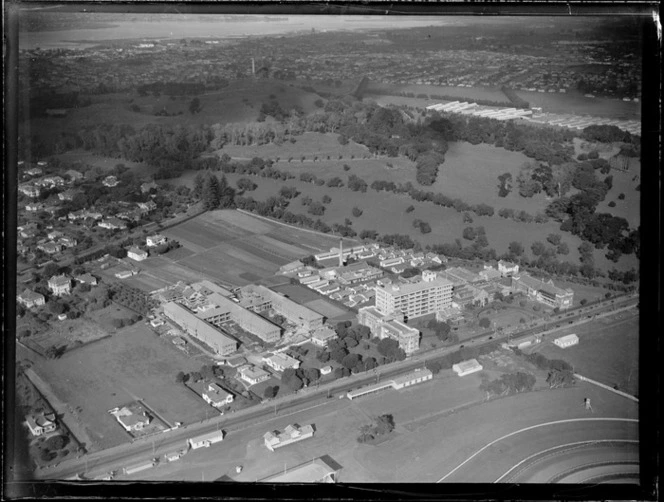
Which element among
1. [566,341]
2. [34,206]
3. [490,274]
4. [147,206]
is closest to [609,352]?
[566,341]

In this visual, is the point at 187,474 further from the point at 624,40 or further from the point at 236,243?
the point at 624,40

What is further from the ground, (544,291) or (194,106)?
(194,106)

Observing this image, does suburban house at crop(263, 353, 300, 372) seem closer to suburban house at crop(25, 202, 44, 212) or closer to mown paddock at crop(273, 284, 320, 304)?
mown paddock at crop(273, 284, 320, 304)

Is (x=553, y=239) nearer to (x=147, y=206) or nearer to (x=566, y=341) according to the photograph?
(x=566, y=341)

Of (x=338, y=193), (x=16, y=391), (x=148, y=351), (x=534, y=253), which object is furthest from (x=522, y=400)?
(x=16, y=391)

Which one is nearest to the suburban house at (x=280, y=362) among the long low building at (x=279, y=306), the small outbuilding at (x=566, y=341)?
the long low building at (x=279, y=306)
